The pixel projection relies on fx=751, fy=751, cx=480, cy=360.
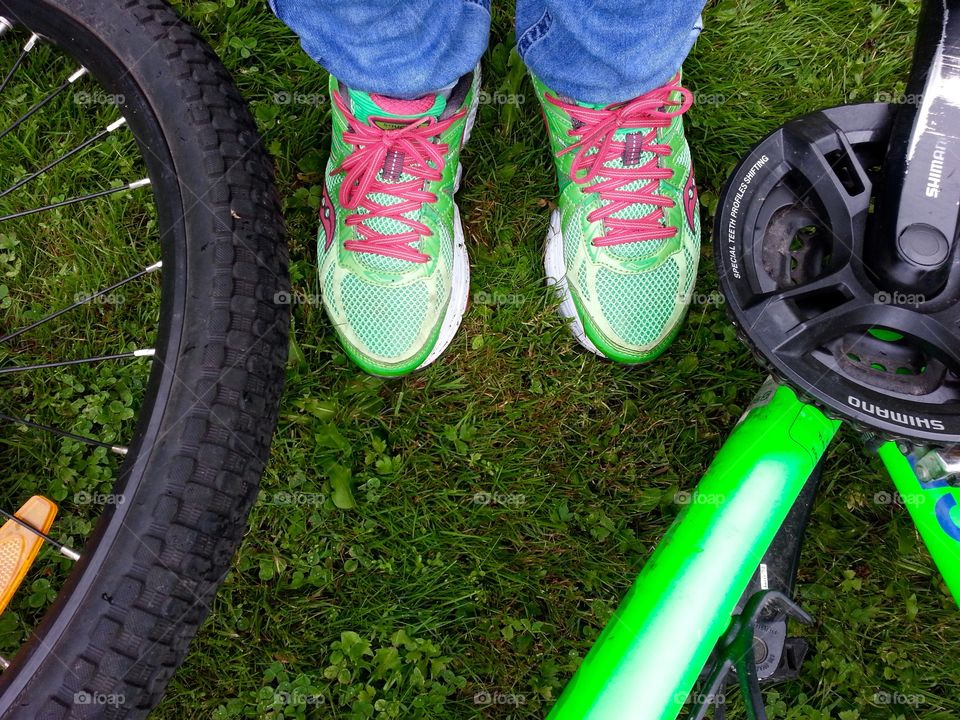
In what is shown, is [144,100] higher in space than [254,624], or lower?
higher

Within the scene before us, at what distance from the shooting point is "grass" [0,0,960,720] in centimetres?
177

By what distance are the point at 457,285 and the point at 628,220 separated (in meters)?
0.43

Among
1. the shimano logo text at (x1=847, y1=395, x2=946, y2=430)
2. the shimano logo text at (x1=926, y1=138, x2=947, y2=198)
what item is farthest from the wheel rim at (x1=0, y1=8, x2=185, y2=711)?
the shimano logo text at (x1=926, y1=138, x2=947, y2=198)

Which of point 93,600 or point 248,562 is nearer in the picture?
point 93,600

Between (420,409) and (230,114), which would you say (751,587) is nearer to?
(420,409)

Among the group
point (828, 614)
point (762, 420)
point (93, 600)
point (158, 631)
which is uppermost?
point (93, 600)

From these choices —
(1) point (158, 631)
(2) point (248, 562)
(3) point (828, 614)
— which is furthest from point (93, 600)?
(3) point (828, 614)

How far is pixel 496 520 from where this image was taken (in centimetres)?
183

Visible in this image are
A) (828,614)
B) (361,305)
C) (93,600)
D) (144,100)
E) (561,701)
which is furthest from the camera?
(828,614)

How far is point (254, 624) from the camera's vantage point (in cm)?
177

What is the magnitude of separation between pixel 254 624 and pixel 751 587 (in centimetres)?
112

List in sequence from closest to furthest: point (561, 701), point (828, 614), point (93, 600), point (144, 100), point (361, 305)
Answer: point (93, 600)
point (561, 701)
point (144, 100)
point (361, 305)
point (828, 614)

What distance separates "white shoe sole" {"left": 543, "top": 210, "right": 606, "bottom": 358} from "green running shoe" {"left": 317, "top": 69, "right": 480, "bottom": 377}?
0.28m

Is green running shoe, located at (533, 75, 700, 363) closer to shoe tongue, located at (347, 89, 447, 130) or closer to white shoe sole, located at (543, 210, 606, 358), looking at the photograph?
white shoe sole, located at (543, 210, 606, 358)
